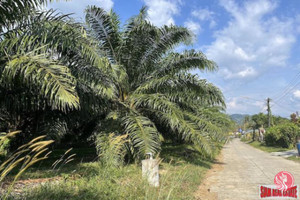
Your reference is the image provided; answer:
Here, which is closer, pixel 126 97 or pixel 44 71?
pixel 44 71

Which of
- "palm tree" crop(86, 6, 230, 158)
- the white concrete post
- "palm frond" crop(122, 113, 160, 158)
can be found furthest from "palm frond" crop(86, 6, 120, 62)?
the white concrete post

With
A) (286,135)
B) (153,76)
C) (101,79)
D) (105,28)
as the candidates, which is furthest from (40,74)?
(286,135)

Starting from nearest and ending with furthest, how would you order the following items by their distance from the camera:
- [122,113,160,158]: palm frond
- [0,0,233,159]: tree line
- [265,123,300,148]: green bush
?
1. [0,0,233,159]: tree line
2. [122,113,160,158]: palm frond
3. [265,123,300,148]: green bush

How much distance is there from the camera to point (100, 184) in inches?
198

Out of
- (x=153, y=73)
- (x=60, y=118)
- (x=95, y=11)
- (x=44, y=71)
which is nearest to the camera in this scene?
(x=44, y=71)

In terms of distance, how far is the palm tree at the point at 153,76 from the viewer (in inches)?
327

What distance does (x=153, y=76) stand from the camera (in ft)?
30.5

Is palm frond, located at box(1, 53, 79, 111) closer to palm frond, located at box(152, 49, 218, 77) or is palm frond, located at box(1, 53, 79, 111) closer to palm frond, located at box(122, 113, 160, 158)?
palm frond, located at box(122, 113, 160, 158)

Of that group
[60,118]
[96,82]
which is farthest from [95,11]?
[60,118]

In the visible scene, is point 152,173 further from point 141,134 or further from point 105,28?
point 105,28

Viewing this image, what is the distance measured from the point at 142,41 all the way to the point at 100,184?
560 centimetres

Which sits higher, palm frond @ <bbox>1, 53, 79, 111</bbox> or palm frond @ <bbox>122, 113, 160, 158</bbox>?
palm frond @ <bbox>1, 53, 79, 111</bbox>

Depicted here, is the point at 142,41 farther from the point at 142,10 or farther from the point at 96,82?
the point at 96,82

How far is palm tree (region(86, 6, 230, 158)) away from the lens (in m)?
8.31
